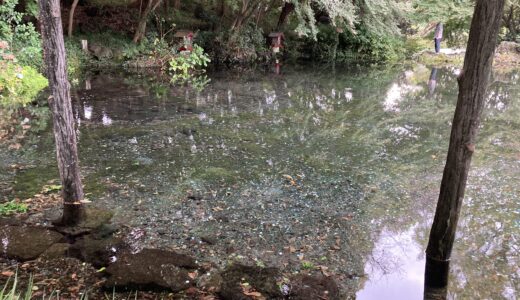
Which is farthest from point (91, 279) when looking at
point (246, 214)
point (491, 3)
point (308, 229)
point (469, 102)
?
point (491, 3)

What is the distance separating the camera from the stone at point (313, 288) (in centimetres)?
423

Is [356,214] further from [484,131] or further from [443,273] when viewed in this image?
[484,131]

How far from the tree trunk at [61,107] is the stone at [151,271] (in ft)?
3.49

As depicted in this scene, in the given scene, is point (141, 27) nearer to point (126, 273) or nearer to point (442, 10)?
point (126, 273)

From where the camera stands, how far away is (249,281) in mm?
4465

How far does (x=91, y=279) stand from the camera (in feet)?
14.3

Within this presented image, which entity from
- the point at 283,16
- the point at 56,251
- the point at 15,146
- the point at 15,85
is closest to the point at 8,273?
the point at 56,251

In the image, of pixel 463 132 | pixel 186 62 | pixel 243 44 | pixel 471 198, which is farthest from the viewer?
pixel 243 44

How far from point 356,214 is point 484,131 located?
6763mm

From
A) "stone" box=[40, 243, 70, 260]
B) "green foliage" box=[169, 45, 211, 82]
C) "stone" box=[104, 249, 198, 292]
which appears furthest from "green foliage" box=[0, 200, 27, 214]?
"green foliage" box=[169, 45, 211, 82]

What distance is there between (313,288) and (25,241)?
3.35m

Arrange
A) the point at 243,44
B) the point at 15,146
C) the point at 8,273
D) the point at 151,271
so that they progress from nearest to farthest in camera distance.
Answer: the point at 8,273 → the point at 151,271 → the point at 15,146 → the point at 243,44

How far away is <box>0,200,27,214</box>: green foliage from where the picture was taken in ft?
18.6

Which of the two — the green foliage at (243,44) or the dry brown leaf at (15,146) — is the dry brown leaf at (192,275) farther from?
the green foliage at (243,44)
